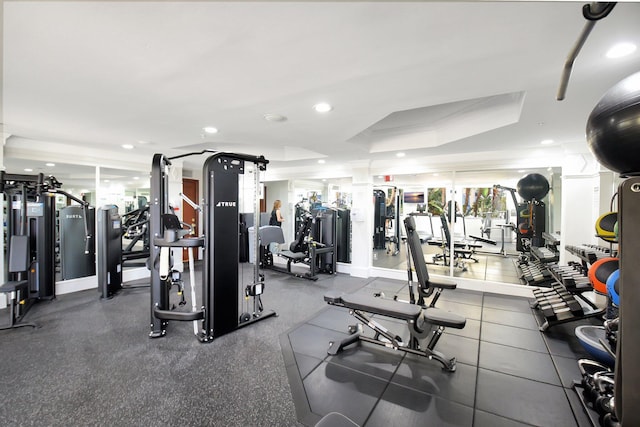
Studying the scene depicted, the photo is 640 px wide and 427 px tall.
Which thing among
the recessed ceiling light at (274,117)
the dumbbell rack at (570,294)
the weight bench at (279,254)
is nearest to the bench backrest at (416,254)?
the dumbbell rack at (570,294)

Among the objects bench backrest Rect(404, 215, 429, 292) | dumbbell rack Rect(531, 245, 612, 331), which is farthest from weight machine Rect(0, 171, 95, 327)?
dumbbell rack Rect(531, 245, 612, 331)

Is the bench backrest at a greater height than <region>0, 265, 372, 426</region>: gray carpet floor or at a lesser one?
greater

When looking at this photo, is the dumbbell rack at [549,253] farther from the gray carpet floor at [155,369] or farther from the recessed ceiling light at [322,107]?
the recessed ceiling light at [322,107]

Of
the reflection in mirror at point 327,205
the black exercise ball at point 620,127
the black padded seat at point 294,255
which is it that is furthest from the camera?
the reflection in mirror at point 327,205

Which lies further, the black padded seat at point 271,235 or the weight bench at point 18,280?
the black padded seat at point 271,235

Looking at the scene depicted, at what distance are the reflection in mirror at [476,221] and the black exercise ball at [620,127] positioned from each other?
405 cm

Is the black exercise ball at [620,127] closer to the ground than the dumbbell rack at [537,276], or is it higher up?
higher up

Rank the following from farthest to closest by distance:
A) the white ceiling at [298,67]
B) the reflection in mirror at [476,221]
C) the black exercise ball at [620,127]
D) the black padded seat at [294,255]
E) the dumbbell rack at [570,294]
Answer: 1. the reflection in mirror at [476,221]
2. the black padded seat at [294,255]
3. the dumbbell rack at [570,294]
4. the white ceiling at [298,67]
5. the black exercise ball at [620,127]

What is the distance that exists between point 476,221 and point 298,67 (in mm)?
8919

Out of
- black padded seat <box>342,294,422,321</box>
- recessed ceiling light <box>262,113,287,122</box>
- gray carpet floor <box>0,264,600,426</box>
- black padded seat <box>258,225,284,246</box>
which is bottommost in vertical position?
gray carpet floor <box>0,264,600,426</box>

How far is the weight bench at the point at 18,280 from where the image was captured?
334 cm

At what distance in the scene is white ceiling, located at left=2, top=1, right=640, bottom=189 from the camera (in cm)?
151

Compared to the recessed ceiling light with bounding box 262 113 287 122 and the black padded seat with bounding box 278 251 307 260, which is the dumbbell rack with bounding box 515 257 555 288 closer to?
the black padded seat with bounding box 278 251 307 260

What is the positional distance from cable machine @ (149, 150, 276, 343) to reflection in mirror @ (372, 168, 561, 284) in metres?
4.02
